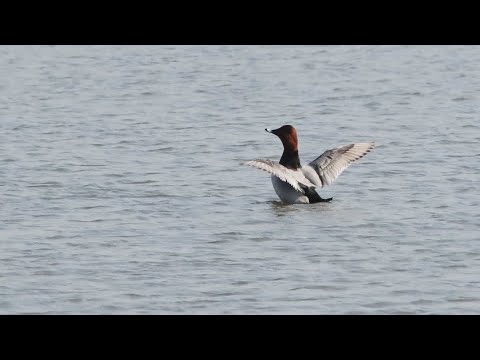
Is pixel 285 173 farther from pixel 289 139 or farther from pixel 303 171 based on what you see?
pixel 289 139

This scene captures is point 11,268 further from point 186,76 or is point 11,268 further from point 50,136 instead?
point 186,76

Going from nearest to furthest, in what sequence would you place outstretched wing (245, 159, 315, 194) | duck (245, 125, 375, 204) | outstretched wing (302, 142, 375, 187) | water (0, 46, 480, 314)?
water (0, 46, 480, 314) → outstretched wing (245, 159, 315, 194) → duck (245, 125, 375, 204) → outstretched wing (302, 142, 375, 187)

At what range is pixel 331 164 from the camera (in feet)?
46.6

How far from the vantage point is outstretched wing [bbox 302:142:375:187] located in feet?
46.1

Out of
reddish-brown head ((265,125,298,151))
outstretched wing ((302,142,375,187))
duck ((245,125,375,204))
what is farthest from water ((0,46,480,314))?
reddish-brown head ((265,125,298,151))

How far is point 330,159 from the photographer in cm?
1423

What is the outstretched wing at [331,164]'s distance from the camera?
14.1 metres

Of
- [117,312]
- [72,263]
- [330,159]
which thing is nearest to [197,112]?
[330,159]

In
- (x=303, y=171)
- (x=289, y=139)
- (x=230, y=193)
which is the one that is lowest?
(x=230, y=193)

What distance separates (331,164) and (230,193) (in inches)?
47.9

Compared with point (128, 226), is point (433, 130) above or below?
above

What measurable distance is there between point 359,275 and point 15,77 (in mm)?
16684

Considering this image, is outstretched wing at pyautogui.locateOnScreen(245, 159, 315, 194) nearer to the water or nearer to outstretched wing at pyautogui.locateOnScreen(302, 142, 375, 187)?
outstretched wing at pyautogui.locateOnScreen(302, 142, 375, 187)

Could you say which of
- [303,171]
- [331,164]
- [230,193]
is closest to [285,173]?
[303,171]
